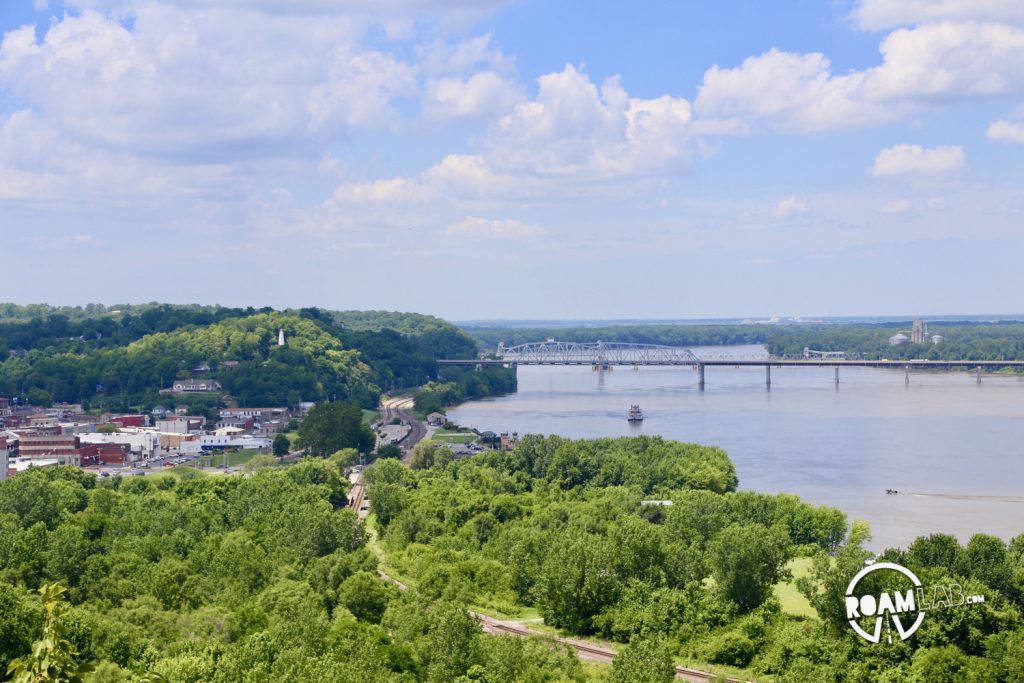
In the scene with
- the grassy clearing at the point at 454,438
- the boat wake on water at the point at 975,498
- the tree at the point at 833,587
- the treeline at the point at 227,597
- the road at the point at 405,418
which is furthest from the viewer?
the road at the point at 405,418

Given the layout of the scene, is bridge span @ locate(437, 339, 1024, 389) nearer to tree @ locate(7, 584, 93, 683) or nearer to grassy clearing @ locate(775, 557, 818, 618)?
grassy clearing @ locate(775, 557, 818, 618)

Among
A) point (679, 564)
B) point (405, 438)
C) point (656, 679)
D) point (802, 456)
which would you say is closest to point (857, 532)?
point (679, 564)

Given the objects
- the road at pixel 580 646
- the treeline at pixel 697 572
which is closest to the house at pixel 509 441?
the treeline at pixel 697 572

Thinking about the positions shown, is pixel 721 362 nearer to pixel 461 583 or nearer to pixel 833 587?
pixel 461 583

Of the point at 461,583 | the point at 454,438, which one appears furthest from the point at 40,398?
the point at 461,583

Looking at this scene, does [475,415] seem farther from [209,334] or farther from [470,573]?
[470,573]

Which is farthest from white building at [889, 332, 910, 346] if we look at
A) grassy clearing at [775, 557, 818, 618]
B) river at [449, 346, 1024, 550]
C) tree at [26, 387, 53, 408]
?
grassy clearing at [775, 557, 818, 618]

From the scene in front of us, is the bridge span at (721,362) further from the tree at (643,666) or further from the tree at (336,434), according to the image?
the tree at (643,666)
